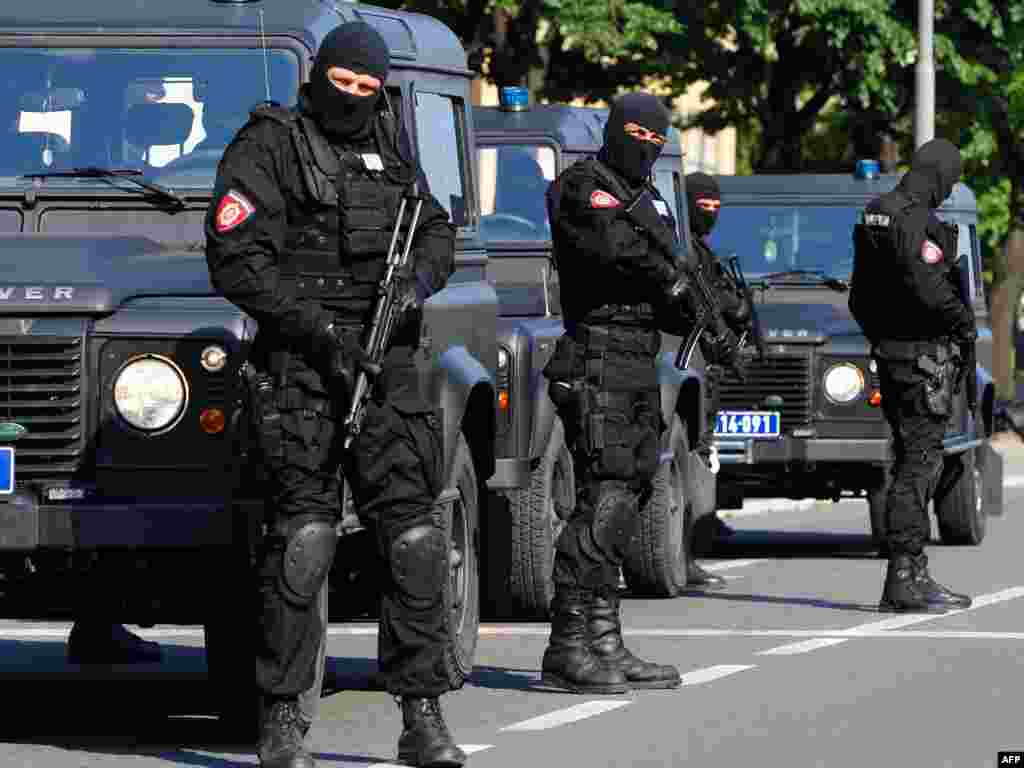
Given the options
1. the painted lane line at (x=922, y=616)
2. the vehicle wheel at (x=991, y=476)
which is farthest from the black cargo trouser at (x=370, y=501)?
the vehicle wheel at (x=991, y=476)

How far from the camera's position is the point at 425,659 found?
808 centimetres

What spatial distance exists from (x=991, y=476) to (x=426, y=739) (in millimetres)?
12010

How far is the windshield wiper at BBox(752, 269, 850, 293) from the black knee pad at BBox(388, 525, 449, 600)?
9711mm

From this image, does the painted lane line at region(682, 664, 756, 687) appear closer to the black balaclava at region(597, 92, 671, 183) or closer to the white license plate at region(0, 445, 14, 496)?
the black balaclava at region(597, 92, 671, 183)

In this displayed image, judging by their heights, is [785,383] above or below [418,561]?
above

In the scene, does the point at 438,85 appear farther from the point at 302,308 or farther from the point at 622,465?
the point at 302,308

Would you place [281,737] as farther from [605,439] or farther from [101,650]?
[101,650]

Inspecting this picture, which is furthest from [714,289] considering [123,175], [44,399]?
[44,399]

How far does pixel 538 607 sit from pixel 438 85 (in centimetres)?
304

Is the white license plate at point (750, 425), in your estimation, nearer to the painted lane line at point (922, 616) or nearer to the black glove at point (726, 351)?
the black glove at point (726, 351)

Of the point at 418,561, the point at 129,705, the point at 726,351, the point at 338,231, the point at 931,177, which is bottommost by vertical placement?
the point at 129,705

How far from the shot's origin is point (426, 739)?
26.7 feet

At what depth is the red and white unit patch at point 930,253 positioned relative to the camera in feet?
42.8

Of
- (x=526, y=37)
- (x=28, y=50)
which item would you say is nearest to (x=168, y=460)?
(x=28, y=50)
